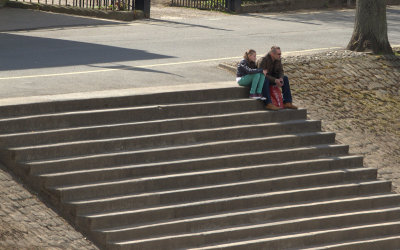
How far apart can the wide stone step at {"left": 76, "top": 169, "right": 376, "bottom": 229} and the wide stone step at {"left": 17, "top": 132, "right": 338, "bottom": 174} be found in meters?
0.63

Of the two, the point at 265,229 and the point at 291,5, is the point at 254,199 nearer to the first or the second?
the point at 265,229

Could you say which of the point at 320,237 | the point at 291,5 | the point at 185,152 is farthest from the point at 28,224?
the point at 291,5

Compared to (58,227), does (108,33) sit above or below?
above

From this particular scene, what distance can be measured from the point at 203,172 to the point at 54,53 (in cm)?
696

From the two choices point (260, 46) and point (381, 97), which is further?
point (260, 46)

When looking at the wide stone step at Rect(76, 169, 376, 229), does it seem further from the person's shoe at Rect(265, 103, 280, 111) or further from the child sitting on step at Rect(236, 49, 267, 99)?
the child sitting on step at Rect(236, 49, 267, 99)

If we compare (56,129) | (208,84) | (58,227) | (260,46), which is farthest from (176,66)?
(58,227)

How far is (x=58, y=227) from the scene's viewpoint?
42.3ft

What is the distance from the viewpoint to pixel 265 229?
14117 millimetres

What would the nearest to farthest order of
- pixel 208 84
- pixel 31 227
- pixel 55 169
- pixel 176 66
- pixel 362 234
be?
pixel 31 227 → pixel 55 169 → pixel 362 234 → pixel 208 84 → pixel 176 66

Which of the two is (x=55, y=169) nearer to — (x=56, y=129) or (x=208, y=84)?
(x=56, y=129)

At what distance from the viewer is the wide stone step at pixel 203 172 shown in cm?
1370

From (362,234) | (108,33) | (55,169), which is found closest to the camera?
(55,169)

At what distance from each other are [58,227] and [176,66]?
282 inches
